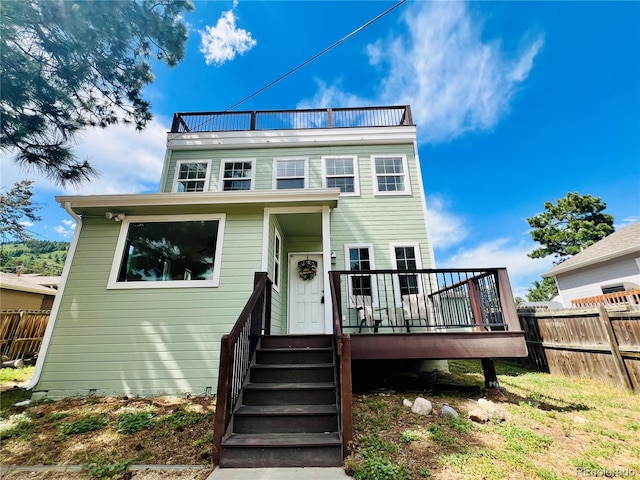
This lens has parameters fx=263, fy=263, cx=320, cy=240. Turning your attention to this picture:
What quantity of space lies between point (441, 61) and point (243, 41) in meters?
5.91

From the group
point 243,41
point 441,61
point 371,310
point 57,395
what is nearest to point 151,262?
point 57,395

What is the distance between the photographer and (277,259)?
5875 millimetres

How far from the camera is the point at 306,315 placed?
6.36 metres

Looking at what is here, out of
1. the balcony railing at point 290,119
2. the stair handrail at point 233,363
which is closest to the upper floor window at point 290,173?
the balcony railing at point 290,119

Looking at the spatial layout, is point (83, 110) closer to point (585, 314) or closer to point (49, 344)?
point (49, 344)

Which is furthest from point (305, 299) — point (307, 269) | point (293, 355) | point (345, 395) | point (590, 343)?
point (590, 343)

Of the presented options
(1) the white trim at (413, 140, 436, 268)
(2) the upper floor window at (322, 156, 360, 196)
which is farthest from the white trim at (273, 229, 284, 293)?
(1) the white trim at (413, 140, 436, 268)

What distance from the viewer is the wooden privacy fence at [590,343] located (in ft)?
13.0

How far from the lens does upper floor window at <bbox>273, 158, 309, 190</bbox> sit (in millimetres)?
7551

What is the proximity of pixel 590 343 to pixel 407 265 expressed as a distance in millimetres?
3429

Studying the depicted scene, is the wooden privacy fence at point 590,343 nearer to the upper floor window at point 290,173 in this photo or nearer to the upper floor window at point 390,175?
the upper floor window at point 390,175

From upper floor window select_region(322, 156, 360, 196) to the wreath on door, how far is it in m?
2.20

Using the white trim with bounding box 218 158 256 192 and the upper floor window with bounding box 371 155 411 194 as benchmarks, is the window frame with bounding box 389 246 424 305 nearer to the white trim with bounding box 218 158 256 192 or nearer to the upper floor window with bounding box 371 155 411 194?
the upper floor window with bounding box 371 155 411 194

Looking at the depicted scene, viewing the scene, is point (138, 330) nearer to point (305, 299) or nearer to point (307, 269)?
point (305, 299)
